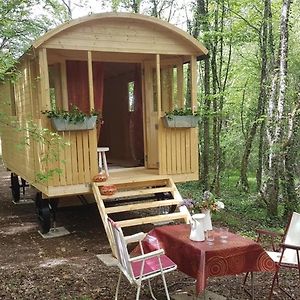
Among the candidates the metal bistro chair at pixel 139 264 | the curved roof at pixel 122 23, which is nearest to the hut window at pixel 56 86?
the curved roof at pixel 122 23

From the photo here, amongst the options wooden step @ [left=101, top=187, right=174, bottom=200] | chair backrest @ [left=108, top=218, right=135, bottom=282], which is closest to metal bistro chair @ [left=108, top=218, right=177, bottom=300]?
chair backrest @ [left=108, top=218, right=135, bottom=282]

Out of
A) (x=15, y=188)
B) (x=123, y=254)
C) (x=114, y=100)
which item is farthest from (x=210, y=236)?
(x=15, y=188)

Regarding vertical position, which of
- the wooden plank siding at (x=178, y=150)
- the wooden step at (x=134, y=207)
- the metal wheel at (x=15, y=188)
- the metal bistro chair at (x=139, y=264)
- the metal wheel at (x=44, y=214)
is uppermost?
the wooden plank siding at (x=178, y=150)

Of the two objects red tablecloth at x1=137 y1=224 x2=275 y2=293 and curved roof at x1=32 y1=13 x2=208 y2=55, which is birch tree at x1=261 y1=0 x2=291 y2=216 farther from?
red tablecloth at x1=137 y1=224 x2=275 y2=293

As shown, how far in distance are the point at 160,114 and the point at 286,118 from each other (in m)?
2.81

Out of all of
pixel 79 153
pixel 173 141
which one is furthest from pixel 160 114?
pixel 79 153

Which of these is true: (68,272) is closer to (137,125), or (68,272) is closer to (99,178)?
(99,178)

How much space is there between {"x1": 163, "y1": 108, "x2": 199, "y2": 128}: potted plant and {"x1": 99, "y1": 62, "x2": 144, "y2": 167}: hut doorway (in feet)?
5.01

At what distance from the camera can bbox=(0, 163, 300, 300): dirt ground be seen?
388 centimetres

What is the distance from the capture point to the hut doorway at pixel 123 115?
7.79 m

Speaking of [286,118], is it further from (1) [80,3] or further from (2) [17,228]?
(1) [80,3]

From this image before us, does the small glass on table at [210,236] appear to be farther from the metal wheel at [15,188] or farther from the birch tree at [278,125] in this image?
the metal wheel at [15,188]

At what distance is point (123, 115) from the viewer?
8.57 metres

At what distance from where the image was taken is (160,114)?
20.2 feet
